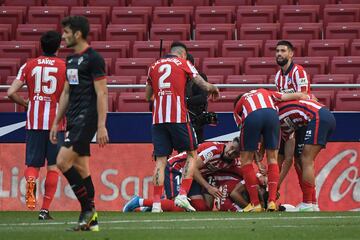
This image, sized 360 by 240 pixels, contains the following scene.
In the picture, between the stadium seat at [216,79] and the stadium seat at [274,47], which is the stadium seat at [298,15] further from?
the stadium seat at [216,79]

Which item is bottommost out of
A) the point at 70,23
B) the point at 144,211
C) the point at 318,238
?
the point at 144,211

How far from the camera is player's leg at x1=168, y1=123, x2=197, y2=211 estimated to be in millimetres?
13227

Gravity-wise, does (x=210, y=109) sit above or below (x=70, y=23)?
below

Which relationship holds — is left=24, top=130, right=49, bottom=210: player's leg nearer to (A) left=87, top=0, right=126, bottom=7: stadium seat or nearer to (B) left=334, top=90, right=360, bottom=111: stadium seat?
(B) left=334, top=90, right=360, bottom=111: stadium seat

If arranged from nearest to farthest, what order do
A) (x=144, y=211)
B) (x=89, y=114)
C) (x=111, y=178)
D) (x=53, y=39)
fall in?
1. (x=89, y=114)
2. (x=53, y=39)
3. (x=144, y=211)
4. (x=111, y=178)

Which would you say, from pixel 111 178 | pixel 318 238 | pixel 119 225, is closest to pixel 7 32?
pixel 111 178

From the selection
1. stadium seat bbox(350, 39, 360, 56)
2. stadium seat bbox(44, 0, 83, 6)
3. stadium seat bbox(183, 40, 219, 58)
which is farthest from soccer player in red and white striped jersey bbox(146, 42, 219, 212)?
stadium seat bbox(44, 0, 83, 6)

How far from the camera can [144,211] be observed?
14.0 m

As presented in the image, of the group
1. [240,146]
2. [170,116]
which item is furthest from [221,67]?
[170,116]

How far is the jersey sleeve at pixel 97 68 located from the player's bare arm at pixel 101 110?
0.14 feet

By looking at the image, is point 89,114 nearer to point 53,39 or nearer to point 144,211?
point 53,39

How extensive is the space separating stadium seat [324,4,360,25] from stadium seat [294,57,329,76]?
1.84 metres

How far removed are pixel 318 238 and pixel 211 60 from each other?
9526 mm

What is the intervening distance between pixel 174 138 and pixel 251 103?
3.37ft
